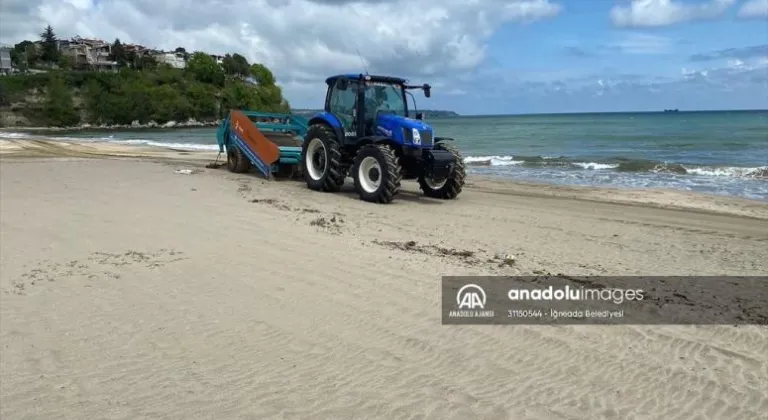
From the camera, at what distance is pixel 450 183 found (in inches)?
437

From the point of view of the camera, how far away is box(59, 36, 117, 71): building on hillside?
384 feet

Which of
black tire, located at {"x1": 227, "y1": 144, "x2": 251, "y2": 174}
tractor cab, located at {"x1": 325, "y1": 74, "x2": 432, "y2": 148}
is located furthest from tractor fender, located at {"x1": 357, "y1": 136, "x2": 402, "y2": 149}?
black tire, located at {"x1": 227, "y1": 144, "x2": 251, "y2": 174}

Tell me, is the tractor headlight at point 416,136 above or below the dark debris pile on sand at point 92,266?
above

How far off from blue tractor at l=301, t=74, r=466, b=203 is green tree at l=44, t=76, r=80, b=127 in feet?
259

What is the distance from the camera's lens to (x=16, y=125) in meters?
76.6

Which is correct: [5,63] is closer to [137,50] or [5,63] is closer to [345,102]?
[137,50]

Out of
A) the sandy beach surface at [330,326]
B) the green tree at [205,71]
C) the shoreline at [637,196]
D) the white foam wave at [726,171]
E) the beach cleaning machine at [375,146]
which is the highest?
the green tree at [205,71]

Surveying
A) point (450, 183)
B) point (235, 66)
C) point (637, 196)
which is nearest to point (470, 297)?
point (450, 183)

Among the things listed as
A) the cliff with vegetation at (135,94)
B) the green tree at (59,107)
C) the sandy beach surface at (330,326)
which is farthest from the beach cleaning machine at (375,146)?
the green tree at (59,107)

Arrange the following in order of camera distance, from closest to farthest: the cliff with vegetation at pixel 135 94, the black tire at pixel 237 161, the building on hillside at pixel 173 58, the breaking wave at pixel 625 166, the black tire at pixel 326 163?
the black tire at pixel 326 163, the black tire at pixel 237 161, the breaking wave at pixel 625 166, the cliff with vegetation at pixel 135 94, the building on hillside at pixel 173 58

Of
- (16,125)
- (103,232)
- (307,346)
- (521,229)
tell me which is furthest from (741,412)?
(16,125)

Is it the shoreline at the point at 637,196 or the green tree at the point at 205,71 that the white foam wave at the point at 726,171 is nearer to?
the shoreline at the point at 637,196

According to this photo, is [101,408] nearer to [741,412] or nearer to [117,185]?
[741,412]

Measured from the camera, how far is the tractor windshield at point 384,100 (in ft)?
36.3
